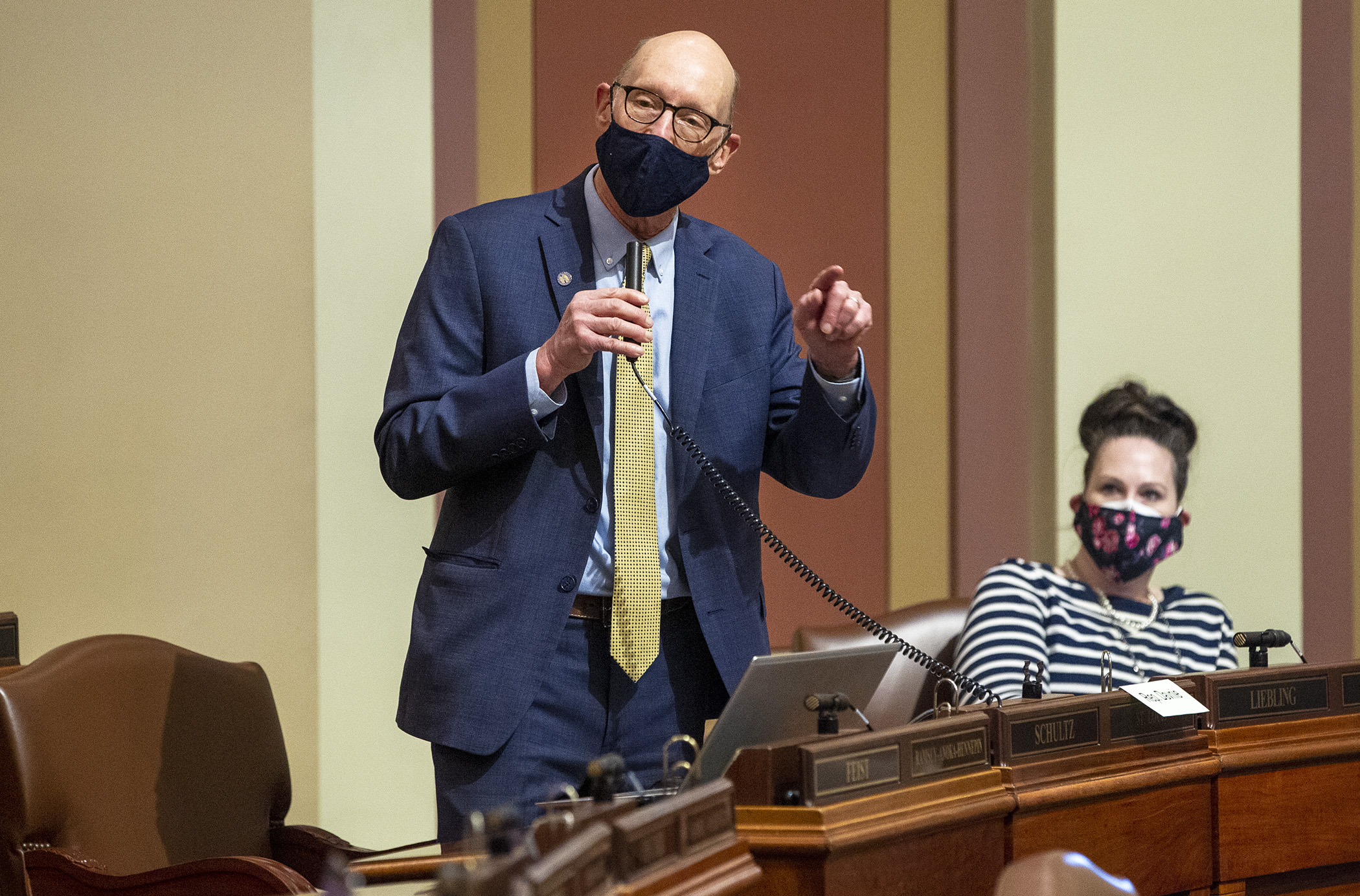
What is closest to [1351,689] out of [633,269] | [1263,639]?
[1263,639]

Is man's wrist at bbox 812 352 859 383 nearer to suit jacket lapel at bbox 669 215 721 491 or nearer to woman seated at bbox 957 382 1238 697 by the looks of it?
suit jacket lapel at bbox 669 215 721 491

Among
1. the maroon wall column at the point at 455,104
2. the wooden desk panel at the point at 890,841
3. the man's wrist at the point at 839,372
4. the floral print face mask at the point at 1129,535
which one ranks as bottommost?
the wooden desk panel at the point at 890,841

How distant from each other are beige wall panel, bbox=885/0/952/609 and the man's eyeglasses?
1.74 m

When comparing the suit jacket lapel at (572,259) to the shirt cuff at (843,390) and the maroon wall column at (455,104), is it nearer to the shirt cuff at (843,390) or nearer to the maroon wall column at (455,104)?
the shirt cuff at (843,390)

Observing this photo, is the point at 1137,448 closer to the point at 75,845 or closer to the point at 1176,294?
the point at 1176,294

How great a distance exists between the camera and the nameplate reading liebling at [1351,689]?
1927 millimetres

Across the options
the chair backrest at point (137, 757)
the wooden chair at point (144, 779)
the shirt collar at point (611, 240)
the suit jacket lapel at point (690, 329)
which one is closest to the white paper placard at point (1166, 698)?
the suit jacket lapel at point (690, 329)

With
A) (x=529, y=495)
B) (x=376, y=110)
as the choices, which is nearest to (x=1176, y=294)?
(x=376, y=110)

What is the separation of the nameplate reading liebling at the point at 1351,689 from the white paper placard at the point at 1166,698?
276 mm

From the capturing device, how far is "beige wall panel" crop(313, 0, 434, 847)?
3.09 metres

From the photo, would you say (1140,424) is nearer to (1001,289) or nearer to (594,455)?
(1001,289)

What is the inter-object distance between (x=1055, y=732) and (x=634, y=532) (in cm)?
62

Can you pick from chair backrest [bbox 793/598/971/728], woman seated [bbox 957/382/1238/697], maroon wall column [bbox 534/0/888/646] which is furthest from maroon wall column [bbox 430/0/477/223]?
woman seated [bbox 957/382/1238/697]

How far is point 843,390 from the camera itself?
1955 mm
